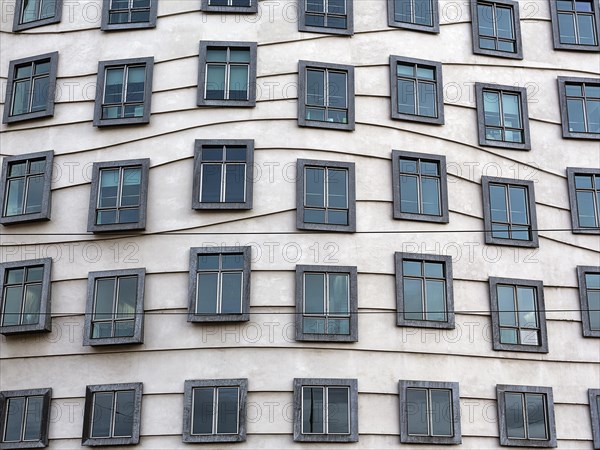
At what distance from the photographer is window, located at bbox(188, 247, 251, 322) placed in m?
23.3

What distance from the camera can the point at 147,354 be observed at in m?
23.3

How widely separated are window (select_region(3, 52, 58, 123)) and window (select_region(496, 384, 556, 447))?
13.0 m

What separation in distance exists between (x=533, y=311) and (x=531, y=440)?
3.07m

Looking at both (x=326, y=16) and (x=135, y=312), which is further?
(x=326, y=16)

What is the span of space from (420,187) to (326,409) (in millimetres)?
5908

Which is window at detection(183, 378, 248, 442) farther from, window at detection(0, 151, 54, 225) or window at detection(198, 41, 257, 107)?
window at detection(198, 41, 257, 107)

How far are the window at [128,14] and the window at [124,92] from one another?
1.02m

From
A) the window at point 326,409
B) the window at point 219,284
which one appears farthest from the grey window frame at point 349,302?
the window at point 219,284

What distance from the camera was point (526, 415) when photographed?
937 inches

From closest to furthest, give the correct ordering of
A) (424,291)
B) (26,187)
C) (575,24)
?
(424,291) → (26,187) → (575,24)

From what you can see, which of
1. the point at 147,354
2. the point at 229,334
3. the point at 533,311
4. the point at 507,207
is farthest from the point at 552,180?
the point at 147,354

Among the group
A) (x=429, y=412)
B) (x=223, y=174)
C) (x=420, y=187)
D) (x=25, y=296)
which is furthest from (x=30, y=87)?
(x=429, y=412)

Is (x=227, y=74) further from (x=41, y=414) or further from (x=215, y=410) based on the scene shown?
(x=41, y=414)

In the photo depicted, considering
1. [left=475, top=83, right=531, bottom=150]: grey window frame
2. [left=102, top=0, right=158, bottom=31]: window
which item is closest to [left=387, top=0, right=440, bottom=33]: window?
[left=475, top=83, right=531, bottom=150]: grey window frame
